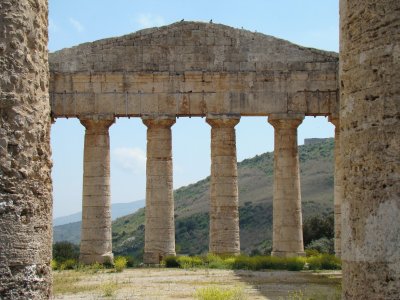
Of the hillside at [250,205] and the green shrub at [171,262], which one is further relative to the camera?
the hillside at [250,205]

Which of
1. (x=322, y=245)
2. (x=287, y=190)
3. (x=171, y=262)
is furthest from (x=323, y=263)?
(x=322, y=245)

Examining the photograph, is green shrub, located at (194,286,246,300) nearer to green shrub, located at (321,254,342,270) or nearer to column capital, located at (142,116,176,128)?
green shrub, located at (321,254,342,270)

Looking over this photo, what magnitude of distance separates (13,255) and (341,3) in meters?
3.81

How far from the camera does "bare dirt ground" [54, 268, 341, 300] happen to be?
23.0 metres

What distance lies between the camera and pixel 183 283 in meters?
26.6

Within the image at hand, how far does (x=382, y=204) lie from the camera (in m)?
7.14

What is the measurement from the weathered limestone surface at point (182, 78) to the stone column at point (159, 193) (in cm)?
87

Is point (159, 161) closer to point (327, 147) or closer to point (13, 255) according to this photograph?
point (13, 255)

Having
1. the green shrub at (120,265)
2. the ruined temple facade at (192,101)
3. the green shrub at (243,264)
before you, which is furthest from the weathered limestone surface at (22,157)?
the ruined temple facade at (192,101)

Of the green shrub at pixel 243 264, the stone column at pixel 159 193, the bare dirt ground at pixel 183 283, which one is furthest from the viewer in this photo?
the stone column at pixel 159 193

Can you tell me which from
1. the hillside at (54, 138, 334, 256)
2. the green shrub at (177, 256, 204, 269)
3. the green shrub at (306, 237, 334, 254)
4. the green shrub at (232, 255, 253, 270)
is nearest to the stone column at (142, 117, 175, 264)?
the green shrub at (177, 256, 204, 269)

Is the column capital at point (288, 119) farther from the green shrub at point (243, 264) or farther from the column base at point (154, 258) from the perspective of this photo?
the column base at point (154, 258)

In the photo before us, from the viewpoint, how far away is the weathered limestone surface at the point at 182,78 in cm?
3547

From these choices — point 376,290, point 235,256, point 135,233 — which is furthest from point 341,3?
point 135,233
